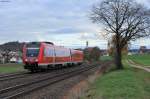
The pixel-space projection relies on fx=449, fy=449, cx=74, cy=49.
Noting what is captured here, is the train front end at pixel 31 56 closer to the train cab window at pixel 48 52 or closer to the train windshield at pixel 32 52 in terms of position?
the train windshield at pixel 32 52

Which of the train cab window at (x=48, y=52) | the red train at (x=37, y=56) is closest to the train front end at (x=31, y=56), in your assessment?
the red train at (x=37, y=56)

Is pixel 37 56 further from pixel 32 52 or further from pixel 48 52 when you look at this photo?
pixel 48 52

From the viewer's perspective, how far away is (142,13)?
188ft

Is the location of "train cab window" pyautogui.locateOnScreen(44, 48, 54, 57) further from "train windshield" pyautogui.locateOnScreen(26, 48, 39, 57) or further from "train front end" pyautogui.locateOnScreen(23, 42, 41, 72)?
"train windshield" pyautogui.locateOnScreen(26, 48, 39, 57)

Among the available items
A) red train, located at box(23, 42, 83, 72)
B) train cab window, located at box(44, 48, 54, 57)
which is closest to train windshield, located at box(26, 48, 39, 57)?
red train, located at box(23, 42, 83, 72)

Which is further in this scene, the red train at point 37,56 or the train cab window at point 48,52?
the train cab window at point 48,52

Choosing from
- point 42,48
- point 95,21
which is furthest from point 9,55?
point 42,48

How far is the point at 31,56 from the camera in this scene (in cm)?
4475

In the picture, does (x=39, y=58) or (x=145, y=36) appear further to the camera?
(x=145, y=36)

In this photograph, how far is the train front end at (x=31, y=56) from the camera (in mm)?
44156

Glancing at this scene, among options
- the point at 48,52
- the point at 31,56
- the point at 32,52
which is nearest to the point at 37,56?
the point at 31,56

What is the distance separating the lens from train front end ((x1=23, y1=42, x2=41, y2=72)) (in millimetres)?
44156

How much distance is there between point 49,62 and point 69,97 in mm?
27845

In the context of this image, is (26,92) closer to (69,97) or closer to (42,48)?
(69,97)
